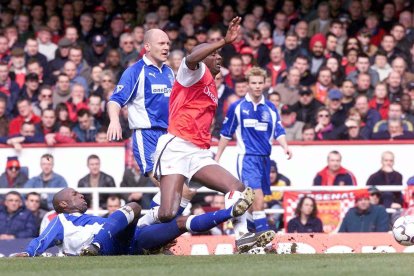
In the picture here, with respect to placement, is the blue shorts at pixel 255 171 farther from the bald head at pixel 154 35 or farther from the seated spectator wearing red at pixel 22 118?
the seated spectator wearing red at pixel 22 118

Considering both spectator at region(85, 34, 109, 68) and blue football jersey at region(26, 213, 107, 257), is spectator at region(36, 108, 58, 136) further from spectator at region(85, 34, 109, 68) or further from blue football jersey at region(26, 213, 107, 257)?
blue football jersey at region(26, 213, 107, 257)

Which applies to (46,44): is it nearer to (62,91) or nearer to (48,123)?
(62,91)

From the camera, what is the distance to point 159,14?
2188 cm

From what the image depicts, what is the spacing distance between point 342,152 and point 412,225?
546cm

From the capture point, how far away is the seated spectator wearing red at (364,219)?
16.7 m

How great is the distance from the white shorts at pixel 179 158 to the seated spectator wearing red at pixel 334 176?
17.3 ft

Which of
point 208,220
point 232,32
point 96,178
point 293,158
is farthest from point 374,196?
point 232,32

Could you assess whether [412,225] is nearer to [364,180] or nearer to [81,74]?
[364,180]

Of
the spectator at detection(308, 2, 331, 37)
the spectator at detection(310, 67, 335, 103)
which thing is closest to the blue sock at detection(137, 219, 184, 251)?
the spectator at detection(310, 67, 335, 103)

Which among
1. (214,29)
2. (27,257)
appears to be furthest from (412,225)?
(214,29)

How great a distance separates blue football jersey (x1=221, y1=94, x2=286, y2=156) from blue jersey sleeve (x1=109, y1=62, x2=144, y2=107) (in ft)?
9.40

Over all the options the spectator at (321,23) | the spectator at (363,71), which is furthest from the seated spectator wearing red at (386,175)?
the spectator at (321,23)

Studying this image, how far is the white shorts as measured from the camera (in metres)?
12.5

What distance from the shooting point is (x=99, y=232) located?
13.1m
